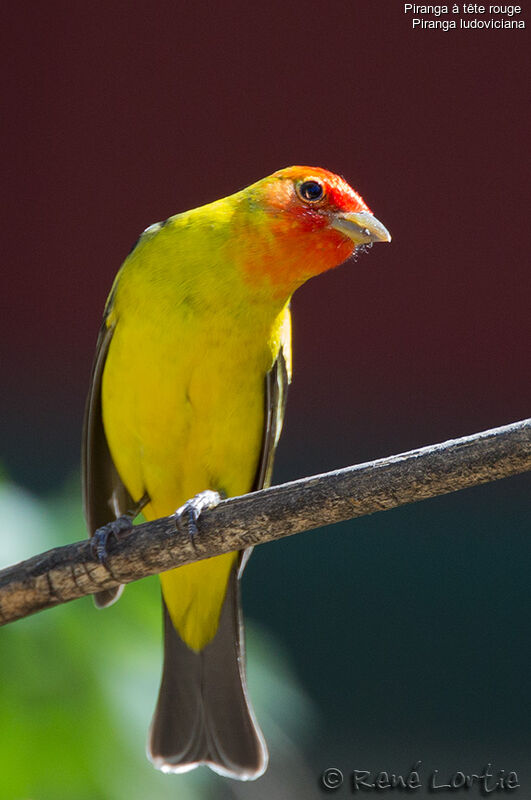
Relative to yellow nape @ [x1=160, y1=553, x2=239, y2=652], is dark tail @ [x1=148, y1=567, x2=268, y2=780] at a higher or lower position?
lower

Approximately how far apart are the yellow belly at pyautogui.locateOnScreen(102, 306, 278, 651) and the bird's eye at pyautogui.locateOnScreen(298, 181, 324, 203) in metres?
0.38

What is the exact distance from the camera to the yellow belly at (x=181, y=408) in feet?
8.81

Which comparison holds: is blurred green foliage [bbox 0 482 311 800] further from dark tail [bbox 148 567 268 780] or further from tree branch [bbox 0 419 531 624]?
tree branch [bbox 0 419 531 624]

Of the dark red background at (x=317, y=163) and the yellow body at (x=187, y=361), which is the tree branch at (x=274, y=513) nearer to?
the yellow body at (x=187, y=361)

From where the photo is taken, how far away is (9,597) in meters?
2.37

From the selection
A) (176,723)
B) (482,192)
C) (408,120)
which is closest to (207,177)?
(408,120)

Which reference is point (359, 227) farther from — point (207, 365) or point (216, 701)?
point (216, 701)

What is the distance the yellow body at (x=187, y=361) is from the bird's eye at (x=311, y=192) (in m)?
0.20

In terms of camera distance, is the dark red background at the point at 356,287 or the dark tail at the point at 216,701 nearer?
the dark tail at the point at 216,701

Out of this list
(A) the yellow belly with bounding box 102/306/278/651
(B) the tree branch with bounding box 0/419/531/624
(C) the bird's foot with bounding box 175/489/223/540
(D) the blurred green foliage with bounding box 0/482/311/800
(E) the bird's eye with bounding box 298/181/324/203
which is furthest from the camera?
(E) the bird's eye with bounding box 298/181/324/203

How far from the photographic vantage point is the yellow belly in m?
2.69

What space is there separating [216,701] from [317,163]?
2711mm

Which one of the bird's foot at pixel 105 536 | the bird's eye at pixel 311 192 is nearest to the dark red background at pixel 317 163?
the bird's eye at pixel 311 192

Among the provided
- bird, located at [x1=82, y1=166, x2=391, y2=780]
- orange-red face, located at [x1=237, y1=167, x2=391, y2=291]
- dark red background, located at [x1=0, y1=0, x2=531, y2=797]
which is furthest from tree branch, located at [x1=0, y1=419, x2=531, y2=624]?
dark red background, located at [x1=0, y1=0, x2=531, y2=797]
